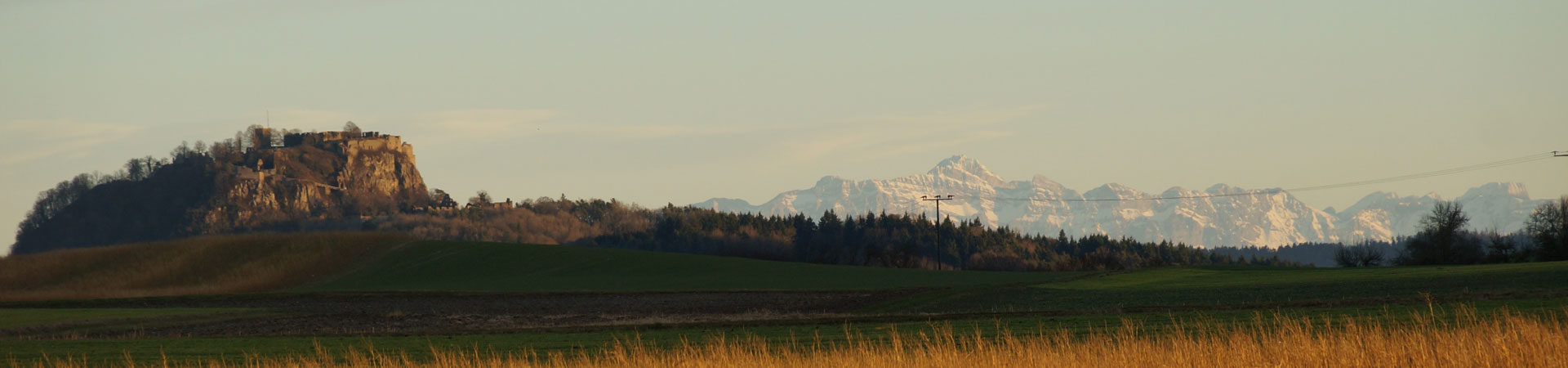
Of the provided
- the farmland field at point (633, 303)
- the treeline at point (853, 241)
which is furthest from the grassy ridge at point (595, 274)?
the treeline at point (853, 241)

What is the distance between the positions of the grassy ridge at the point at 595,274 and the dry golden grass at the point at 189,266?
167 inches

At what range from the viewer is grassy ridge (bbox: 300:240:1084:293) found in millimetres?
87188

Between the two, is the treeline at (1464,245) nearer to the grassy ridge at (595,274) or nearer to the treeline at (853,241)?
the grassy ridge at (595,274)

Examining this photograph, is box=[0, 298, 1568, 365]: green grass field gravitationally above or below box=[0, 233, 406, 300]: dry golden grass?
below

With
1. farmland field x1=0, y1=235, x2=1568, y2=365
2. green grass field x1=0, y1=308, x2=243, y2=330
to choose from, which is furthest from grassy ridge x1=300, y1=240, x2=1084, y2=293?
green grass field x1=0, y1=308, x2=243, y2=330

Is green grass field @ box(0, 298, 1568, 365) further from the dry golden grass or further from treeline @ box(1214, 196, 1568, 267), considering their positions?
treeline @ box(1214, 196, 1568, 267)

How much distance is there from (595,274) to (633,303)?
2601 cm

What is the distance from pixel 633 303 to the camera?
2795 inches

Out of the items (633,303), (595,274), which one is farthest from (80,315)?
(595,274)

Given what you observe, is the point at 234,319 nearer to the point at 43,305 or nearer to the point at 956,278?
the point at 43,305

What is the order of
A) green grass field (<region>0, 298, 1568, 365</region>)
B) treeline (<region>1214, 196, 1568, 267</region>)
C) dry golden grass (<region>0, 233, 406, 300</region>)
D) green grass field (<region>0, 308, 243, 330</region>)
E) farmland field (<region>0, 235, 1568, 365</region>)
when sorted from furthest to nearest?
dry golden grass (<region>0, 233, 406, 300</region>) < treeline (<region>1214, 196, 1568, 267</region>) < green grass field (<region>0, 308, 243, 330</region>) < farmland field (<region>0, 235, 1568, 365</region>) < green grass field (<region>0, 298, 1568, 365</region>)

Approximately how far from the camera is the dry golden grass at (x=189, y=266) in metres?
95.4

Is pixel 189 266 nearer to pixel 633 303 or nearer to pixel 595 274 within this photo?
pixel 595 274

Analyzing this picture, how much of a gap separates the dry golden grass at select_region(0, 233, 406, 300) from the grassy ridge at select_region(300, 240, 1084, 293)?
4.25m
